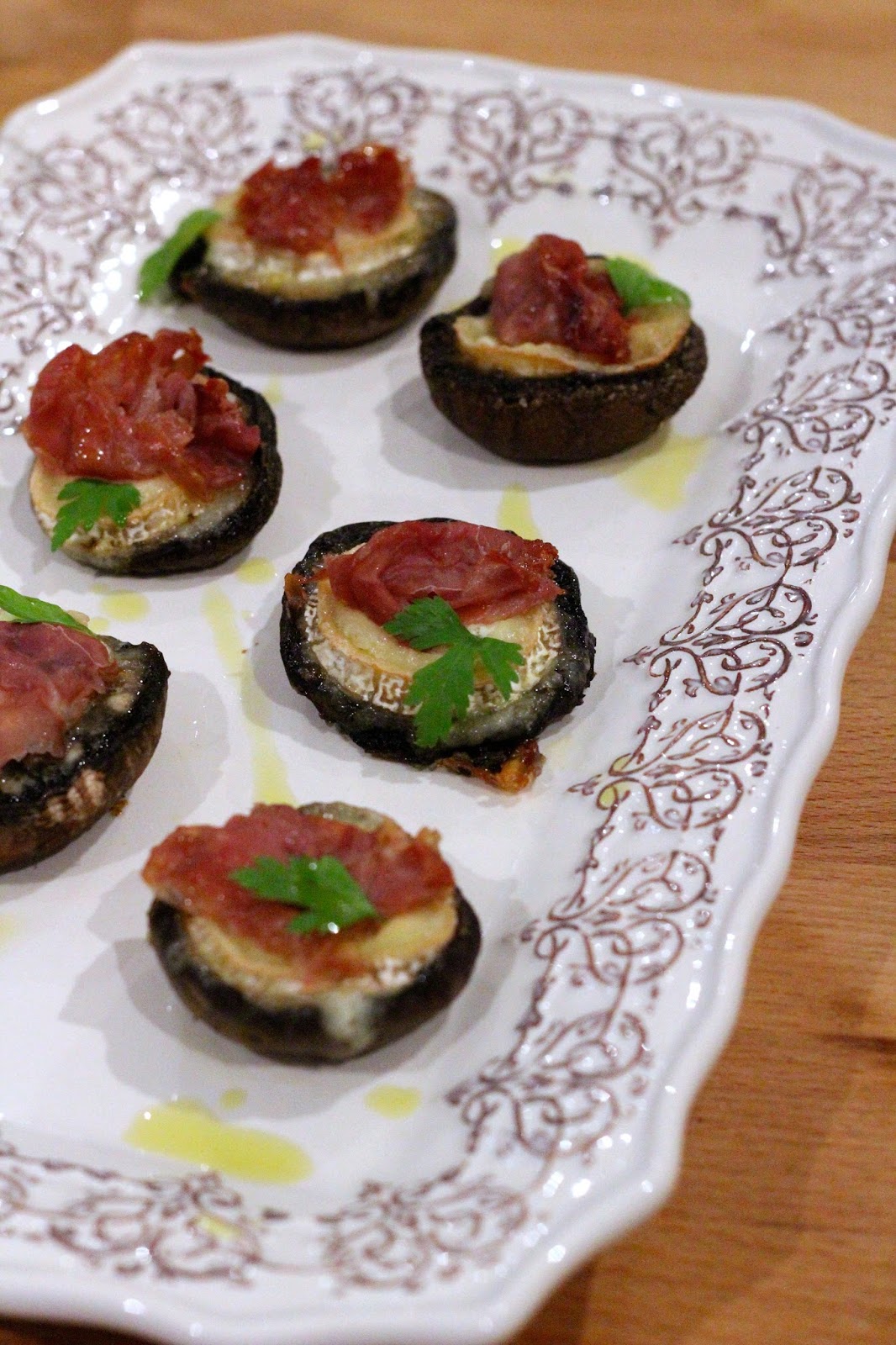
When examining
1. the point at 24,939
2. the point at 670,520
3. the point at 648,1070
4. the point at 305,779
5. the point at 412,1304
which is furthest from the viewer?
the point at 670,520

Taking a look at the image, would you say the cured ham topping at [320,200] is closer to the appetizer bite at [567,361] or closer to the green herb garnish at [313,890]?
the appetizer bite at [567,361]

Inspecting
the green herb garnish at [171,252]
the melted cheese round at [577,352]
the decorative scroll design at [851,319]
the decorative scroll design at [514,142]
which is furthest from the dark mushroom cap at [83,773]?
the decorative scroll design at [514,142]

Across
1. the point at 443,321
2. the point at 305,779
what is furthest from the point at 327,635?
the point at 443,321

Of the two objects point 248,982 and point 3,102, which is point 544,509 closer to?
point 248,982

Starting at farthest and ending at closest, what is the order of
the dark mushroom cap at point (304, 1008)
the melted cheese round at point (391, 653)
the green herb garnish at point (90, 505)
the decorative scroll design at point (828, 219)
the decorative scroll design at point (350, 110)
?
the decorative scroll design at point (350, 110) < the decorative scroll design at point (828, 219) < the green herb garnish at point (90, 505) < the melted cheese round at point (391, 653) < the dark mushroom cap at point (304, 1008)

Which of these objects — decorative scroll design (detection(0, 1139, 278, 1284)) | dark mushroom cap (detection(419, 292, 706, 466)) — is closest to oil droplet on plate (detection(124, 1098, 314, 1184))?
decorative scroll design (detection(0, 1139, 278, 1284))
